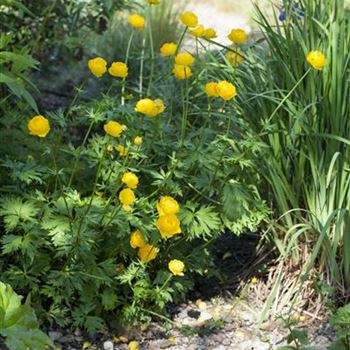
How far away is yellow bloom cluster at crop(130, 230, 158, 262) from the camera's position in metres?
2.77

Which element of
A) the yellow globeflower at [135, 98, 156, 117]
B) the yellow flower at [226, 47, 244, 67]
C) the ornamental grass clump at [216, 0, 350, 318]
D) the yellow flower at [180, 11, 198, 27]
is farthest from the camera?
the yellow flower at [226, 47, 244, 67]

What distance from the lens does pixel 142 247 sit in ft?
9.22

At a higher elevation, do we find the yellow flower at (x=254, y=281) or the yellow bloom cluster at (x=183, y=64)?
the yellow bloom cluster at (x=183, y=64)

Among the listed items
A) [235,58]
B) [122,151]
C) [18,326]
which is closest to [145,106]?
[122,151]

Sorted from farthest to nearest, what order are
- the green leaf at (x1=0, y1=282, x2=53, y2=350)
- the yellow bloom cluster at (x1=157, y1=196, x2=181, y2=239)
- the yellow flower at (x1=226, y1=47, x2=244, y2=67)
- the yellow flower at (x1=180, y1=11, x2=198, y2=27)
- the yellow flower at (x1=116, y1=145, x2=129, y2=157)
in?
the yellow flower at (x1=226, y1=47, x2=244, y2=67) < the yellow flower at (x1=180, y1=11, x2=198, y2=27) < the yellow flower at (x1=116, y1=145, x2=129, y2=157) < the yellow bloom cluster at (x1=157, y1=196, x2=181, y2=239) < the green leaf at (x1=0, y1=282, x2=53, y2=350)

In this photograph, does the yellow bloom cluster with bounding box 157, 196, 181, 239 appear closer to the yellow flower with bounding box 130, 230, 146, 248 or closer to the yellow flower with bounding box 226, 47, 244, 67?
the yellow flower with bounding box 130, 230, 146, 248

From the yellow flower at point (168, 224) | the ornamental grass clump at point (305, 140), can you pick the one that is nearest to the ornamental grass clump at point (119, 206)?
the yellow flower at point (168, 224)

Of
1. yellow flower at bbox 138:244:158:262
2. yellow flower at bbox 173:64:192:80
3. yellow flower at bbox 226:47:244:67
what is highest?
yellow flower at bbox 173:64:192:80

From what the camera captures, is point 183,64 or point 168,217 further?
point 183,64

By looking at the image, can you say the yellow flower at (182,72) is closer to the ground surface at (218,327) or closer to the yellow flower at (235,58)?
the yellow flower at (235,58)

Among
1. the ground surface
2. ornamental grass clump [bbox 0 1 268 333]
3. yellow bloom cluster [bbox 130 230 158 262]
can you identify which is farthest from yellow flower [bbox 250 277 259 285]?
yellow bloom cluster [bbox 130 230 158 262]

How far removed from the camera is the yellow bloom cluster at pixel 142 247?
2.77 meters

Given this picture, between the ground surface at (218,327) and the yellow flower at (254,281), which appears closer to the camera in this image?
the ground surface at (218,327)

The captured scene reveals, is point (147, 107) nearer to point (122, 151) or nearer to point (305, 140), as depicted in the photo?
point (122, 151)
